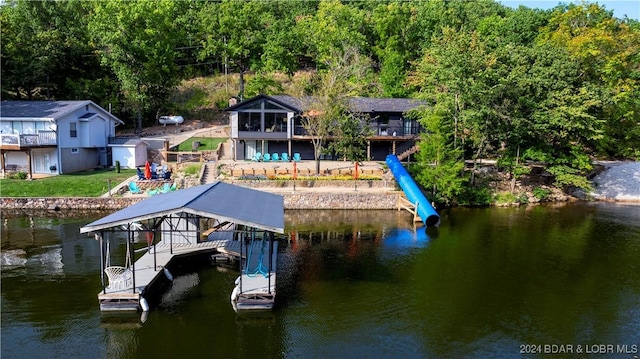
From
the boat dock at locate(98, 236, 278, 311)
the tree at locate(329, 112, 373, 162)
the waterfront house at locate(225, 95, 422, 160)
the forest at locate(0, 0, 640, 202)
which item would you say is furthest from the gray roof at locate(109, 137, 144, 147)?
the boat dock at locate(98, 236, 278, 311)

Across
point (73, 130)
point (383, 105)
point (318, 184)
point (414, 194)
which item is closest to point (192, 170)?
point (318, 184)

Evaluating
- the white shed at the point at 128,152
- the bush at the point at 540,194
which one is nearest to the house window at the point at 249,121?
the white shed at the point at 128,152

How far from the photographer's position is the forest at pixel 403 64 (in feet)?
128

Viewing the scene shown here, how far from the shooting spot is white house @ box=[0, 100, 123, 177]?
36.9 m

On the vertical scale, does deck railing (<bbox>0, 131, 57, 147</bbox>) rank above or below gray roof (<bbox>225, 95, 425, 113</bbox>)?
below

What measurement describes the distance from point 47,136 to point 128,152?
6.55 meters

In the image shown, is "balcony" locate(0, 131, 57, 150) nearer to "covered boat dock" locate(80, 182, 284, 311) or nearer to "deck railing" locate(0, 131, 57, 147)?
"deck railing" locate(0, 131, 57, 147)

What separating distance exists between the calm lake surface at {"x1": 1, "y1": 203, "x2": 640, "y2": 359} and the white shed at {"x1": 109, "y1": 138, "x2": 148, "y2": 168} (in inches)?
552

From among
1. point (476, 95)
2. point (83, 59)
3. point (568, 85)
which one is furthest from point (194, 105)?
point (568, 85)

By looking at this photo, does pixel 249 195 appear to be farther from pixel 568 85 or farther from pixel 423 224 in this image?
pixel 568 85

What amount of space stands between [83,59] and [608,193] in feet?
190

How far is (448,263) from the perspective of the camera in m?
23.0

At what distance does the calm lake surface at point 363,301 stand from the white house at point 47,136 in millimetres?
10548

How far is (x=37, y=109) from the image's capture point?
39656 mm
